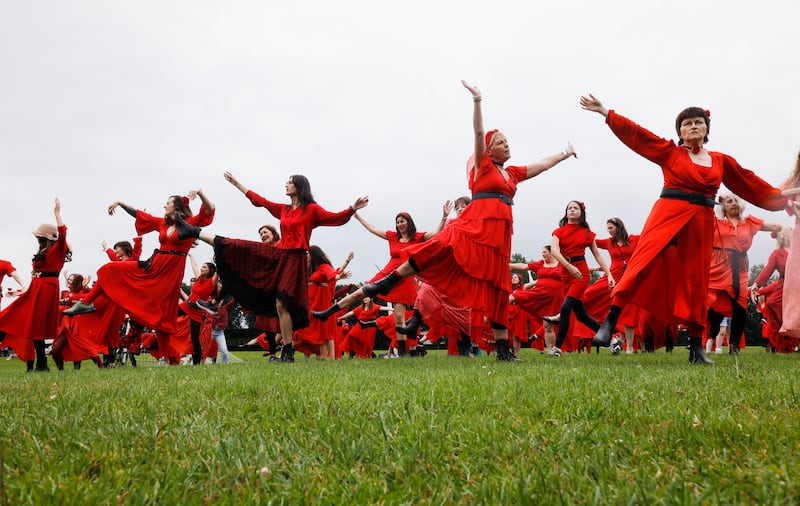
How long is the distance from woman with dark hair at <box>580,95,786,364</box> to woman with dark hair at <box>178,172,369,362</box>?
4.24 meters

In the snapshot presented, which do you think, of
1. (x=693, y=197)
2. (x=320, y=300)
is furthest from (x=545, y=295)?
(x=693, y=197)

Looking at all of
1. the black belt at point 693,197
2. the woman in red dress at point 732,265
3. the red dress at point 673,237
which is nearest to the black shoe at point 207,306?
the red dress at point 673,237

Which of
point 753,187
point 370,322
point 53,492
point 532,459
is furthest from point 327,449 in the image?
point 370,322

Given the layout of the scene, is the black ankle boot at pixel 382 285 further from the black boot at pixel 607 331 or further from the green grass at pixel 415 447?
the green grass at pixel 415 447

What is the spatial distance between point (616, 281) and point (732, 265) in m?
2.63

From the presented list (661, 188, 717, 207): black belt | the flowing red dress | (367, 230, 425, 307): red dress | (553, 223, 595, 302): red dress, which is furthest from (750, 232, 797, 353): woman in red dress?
(367, 230, 425, 307): red dress

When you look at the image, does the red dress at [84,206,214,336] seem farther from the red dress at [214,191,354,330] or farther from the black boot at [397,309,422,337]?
the black boot at [397,309,422,337]

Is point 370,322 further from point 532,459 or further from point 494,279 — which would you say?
point 532,459

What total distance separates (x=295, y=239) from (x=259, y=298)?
1155 millimetres

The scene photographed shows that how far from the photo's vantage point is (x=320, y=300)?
1309 centimetres

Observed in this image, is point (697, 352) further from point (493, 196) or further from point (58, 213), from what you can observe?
point (58, 213)

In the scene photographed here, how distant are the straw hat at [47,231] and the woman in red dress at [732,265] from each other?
10185 millimetres

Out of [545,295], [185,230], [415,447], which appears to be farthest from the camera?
[545,295]

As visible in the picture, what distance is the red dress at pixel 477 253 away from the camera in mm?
7125
